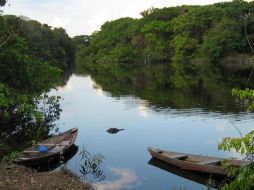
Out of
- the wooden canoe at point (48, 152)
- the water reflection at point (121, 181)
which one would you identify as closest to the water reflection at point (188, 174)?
the water reflection at point (121, 181)

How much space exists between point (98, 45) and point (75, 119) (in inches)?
4541

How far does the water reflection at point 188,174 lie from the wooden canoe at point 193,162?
0.67 feet

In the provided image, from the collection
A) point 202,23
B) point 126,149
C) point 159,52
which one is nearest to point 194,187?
point 126,149

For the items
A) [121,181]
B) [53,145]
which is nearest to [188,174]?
[121,181]

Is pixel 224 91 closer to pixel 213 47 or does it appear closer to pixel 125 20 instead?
pixel 213 47

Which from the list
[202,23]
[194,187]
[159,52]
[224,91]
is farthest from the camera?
[159,52]

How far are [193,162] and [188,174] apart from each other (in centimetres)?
62

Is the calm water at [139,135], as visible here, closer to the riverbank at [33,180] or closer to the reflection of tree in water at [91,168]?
the reflection of tree in water at [91,168]

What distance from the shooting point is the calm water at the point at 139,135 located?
65.4 feet

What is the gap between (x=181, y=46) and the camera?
10344 centimetres

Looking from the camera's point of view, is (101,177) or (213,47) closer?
(101,177)

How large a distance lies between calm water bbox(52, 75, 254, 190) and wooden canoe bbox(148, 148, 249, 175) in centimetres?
68

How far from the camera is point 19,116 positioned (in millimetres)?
29969

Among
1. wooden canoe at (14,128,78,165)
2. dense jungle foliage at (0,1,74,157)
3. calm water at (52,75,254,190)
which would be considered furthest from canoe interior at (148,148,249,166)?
dense jungle foliage at (0,1,74,157)
